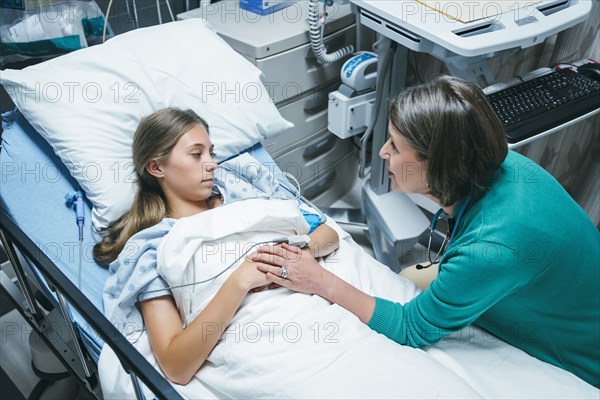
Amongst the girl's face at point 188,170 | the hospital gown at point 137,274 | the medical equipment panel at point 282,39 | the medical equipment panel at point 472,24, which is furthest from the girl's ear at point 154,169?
the medical equipment panel at point 472,24

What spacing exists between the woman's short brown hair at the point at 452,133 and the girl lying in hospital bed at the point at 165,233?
1.29ft

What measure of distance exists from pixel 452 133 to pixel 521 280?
1.08ft

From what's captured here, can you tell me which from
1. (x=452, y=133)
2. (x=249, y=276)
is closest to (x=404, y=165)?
(x=452, y=133)

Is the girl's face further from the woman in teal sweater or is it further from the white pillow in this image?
the woman in teal sweater

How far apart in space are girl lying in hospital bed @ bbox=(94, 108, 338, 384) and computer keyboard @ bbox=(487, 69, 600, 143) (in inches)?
25.3

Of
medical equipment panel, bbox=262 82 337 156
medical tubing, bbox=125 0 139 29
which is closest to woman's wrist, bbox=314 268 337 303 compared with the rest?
medical equipment panel, bbox=262 82 337 156

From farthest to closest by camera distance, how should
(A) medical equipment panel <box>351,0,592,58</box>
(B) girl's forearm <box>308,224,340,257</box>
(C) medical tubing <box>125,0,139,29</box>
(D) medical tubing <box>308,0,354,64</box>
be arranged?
(C) medical tubing <box>125,0,139,29</box> < (D) medical tubing <box>308,0,354,64</box> < (A) medical equipment panel <box>351,0,592,58</box> < (B) girl's forearm <box>308,224,340,257</box>

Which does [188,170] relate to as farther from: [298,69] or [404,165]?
[298,69]

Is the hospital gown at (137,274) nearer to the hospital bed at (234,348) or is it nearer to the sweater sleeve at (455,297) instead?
the hospital bed at (234,348)

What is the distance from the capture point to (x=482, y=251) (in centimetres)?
105

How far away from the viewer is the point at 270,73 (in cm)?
192

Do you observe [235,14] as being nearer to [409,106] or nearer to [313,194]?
[313,194]

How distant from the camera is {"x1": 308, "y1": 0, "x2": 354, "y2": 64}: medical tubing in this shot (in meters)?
1.88

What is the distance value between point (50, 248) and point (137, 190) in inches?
10.2
